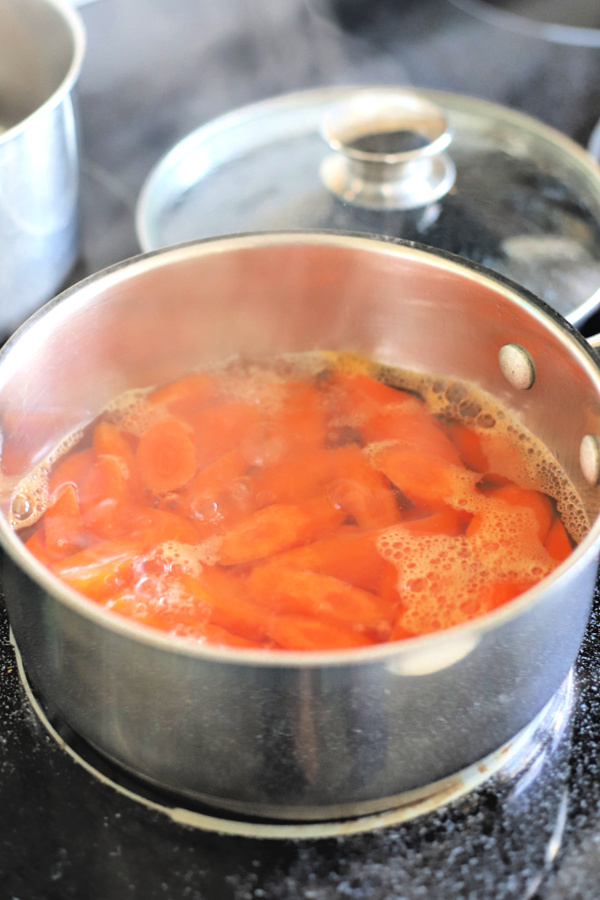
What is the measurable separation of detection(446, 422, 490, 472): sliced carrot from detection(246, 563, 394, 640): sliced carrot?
0.23 metres

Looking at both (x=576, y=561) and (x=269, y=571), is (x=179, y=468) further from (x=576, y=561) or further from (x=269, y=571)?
(x=576, y=561)

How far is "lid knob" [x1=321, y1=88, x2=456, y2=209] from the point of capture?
107 cm

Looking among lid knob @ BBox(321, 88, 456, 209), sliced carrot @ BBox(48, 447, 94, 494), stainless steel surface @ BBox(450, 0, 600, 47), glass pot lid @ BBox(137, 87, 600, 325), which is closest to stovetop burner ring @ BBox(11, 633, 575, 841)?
sliced carrot @ BBox(48, 447, 94, 494)

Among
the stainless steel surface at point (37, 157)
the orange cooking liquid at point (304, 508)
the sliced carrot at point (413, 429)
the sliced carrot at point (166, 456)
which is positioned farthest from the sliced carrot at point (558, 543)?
the stainless steel surface at point (37, 157)

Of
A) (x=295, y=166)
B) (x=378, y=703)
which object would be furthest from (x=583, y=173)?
(x=378, y=703)

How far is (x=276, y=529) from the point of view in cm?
77

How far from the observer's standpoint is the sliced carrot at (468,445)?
2.86 feet

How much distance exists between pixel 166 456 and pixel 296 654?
418mm

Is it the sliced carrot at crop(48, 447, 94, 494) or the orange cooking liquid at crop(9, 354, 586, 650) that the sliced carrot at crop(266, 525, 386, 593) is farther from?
the sliced carrot at crop(48, 447, 94, 494)

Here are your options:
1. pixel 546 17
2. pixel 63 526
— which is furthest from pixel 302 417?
pixel 546 17

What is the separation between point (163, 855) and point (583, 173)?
3.19 feet

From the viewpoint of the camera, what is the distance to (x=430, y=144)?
3.47 ft

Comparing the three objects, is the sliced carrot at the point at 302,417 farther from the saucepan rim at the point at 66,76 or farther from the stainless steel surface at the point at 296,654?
the saucepan rim at the point at 66,76

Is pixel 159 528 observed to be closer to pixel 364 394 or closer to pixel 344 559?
pixel 344 559
